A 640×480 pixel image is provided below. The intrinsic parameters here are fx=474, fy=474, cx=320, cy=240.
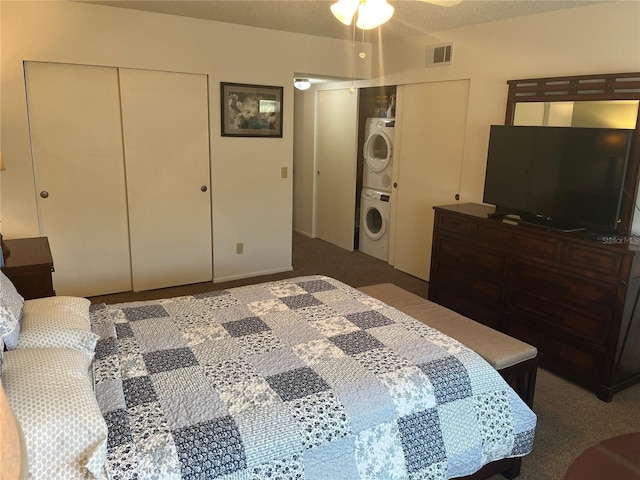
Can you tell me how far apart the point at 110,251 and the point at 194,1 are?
2094 millimetres

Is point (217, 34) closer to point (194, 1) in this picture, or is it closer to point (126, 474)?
point (194, 1)

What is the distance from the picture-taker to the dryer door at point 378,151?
5.01 meters

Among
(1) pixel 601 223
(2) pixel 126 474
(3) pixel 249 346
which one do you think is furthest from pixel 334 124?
(2) pixel 126 474

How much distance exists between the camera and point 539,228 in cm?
307

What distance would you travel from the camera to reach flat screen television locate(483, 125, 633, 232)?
2.82 meters

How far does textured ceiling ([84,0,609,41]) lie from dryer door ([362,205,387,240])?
196 centimetres

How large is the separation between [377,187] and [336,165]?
74 cm

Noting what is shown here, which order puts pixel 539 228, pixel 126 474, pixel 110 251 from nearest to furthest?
pixel 126 474, pixel 539 228, pixel 110 251

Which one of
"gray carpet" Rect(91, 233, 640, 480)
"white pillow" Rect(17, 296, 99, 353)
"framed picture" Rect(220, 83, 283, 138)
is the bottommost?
"gray carpet" Rect(91, 233, 640, 480)

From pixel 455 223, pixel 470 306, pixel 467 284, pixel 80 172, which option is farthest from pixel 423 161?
pixel 80 172

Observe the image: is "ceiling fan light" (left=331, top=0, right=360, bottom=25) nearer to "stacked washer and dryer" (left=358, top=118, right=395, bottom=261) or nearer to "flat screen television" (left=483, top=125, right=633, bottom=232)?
"flat screen television" (left=483, top=125, right=633, bottom=232)

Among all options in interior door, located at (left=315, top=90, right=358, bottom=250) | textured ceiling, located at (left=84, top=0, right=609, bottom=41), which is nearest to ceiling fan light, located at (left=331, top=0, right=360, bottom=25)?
textured ceiling, located at (left=84, top=0, right=609, bottom=41)

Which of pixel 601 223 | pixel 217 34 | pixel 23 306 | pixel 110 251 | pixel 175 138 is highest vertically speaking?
pixel 217 34

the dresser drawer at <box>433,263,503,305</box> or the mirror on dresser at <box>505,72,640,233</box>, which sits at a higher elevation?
the mirror on dresser at <box>505,72,640,233</box>
